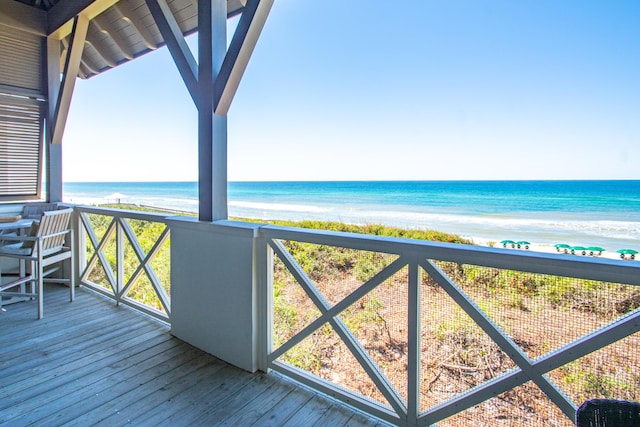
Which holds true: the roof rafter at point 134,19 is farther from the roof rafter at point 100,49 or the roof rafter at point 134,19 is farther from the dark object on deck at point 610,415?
the dark object on deck at point 610,415

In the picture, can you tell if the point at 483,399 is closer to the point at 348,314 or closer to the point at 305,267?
the point at 348,314

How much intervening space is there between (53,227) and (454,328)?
3593 mm

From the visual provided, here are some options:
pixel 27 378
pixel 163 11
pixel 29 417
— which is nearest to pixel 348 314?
pixel 29 417

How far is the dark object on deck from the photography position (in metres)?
0.66

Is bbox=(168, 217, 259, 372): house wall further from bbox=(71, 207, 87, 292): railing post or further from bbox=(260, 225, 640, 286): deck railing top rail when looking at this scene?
bbox=(71, 207, 87, 292): railing post

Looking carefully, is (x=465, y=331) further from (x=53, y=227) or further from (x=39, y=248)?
Result: (x=53, y=227)

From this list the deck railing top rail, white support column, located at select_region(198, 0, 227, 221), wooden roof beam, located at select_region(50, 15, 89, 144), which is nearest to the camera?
the deck railing top rail

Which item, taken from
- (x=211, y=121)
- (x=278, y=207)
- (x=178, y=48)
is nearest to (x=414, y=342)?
(x=211, y=121)

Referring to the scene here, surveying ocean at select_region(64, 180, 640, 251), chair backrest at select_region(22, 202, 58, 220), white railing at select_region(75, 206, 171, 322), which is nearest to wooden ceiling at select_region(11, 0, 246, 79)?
white railing at select_region(75, 206, 171, 322)

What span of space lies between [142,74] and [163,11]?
2561cm

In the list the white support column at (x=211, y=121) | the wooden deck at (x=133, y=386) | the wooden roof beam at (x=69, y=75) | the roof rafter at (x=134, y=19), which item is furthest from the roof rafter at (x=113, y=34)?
the wooden deck at (x=133, y=386)

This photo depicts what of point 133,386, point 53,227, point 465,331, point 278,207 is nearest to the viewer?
point 465,331

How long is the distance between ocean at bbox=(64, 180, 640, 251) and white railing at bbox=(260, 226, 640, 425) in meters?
13.3

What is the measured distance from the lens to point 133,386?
6.36 feet
